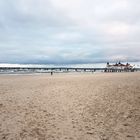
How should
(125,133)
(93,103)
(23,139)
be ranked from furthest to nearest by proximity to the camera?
(93,103) → (125,133) → (23,139)

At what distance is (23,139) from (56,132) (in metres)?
1.18

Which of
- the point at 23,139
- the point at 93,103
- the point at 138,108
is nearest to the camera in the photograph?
the point at 23,139

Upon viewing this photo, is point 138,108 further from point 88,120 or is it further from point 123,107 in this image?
point 88,120

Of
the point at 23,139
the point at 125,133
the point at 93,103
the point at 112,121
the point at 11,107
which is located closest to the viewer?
the point at 23,139

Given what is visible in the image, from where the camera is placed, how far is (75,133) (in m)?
8.22

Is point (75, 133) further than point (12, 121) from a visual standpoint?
No

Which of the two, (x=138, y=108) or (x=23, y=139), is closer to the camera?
(x=23, y=139)

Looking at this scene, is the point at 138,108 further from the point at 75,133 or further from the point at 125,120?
the point at 75,133

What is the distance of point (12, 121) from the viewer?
31.8 ft

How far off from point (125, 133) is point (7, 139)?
381 cm

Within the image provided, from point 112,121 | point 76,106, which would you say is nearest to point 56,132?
point 112,121

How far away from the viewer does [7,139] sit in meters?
7.70

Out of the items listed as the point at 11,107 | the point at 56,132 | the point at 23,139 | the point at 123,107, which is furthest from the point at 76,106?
the point at 23,139

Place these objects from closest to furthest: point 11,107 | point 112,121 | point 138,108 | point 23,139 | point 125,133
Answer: point 23,139, point 125,133, point 112,121, point 138,108, point 11,107
